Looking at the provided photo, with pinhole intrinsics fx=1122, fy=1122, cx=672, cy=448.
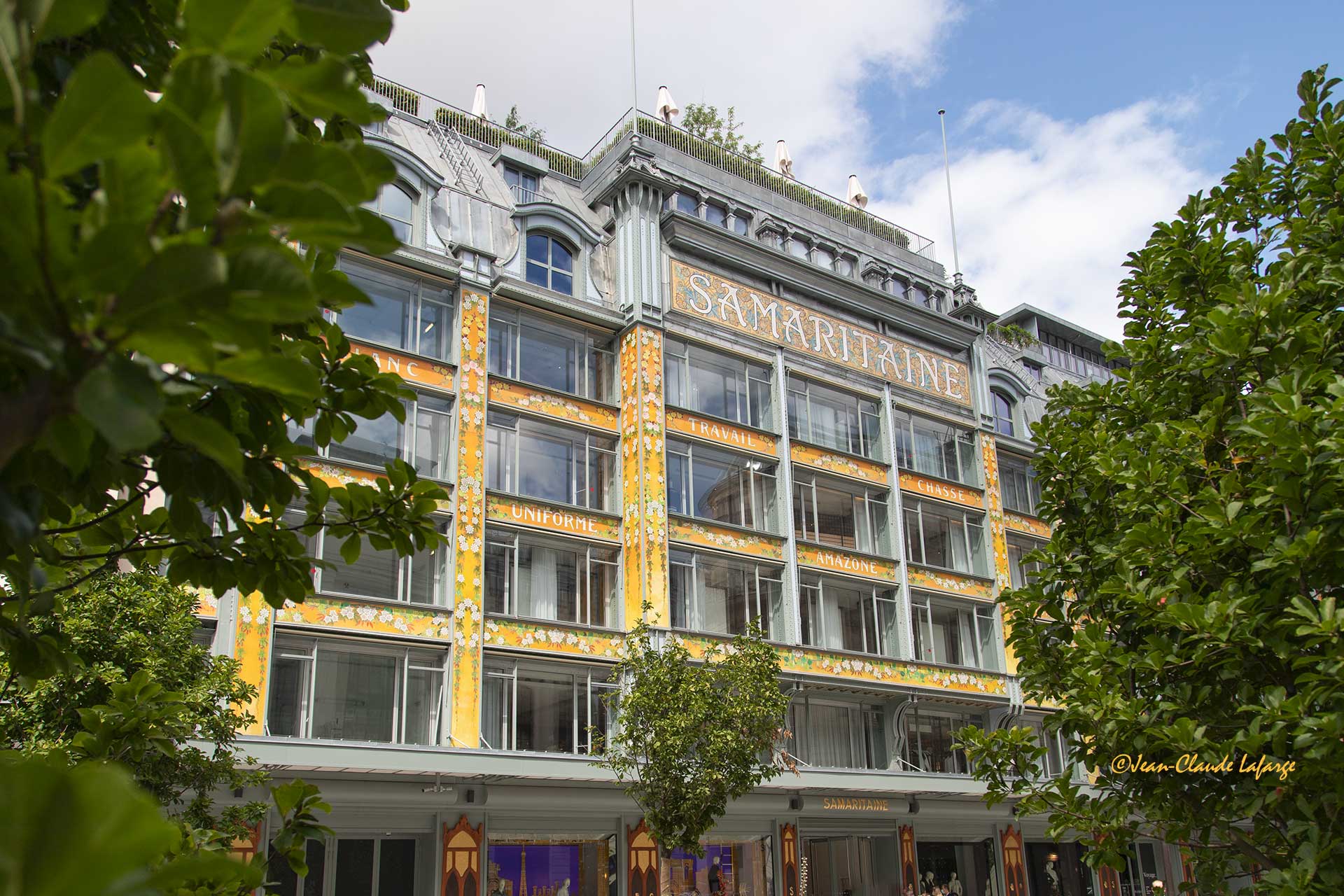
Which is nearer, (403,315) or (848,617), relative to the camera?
(403,315)

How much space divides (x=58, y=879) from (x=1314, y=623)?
753 centimetres

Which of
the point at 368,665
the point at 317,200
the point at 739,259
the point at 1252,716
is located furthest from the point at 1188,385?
the point at 739,259

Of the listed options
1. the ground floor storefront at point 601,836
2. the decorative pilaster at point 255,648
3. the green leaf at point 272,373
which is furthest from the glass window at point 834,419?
the green leaf at point 272,373

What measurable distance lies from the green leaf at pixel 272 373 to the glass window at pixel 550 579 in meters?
24.8

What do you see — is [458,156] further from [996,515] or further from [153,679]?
[996,515]

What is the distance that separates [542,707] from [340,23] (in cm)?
2523

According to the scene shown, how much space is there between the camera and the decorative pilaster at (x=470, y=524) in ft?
81.2

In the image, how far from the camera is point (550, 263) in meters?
30.6

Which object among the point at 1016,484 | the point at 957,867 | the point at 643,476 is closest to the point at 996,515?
the point at 1016,484

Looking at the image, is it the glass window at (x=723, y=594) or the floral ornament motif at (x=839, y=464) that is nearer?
the glass window at (x=723, y=594)

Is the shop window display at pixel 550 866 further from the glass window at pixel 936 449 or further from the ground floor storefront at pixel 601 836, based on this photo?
the glass window at pixel 936 449

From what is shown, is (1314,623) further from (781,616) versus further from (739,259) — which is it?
(739,259)

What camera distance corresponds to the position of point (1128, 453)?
9484mm

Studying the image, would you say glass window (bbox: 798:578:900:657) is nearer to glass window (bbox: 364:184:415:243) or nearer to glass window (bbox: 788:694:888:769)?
glass window (bbox: 788:694:888:769)
